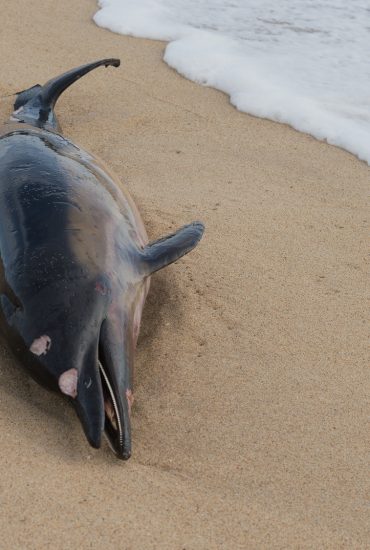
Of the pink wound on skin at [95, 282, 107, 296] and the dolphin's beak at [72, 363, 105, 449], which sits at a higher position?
the pink wound on skin at [95, 282, 107, 296]

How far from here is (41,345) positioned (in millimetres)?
3205

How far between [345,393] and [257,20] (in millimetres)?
5734

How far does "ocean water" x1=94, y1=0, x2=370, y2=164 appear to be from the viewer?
663cm

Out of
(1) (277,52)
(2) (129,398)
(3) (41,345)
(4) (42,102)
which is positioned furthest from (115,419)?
(1) (277,52)

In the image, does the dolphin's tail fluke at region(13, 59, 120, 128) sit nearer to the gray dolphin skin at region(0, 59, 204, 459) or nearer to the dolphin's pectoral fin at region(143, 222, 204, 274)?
the gray dolphin skin at region(0, 59, 204, 459)

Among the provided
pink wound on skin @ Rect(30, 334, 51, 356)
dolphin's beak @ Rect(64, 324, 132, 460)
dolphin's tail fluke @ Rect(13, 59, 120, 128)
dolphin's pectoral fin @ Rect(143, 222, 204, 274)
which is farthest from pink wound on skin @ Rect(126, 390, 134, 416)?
dolphin's tail fluke @ Rect(13, 59, 120, 128)

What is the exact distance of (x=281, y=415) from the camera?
3.60 meters

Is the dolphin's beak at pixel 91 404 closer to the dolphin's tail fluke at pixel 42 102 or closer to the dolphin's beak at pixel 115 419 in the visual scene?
the dolphin's beak at pixel 115 419

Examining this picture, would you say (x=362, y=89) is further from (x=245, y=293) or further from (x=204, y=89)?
(x=245, y=293)

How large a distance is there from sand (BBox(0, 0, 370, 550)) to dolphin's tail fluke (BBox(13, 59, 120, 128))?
525 millimetres

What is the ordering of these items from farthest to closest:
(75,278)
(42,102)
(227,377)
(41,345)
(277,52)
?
(277,52) < (42,102) < (227,377) < (75,278) < (41,345)

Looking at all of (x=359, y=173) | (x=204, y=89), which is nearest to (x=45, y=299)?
(x=359, y=173)

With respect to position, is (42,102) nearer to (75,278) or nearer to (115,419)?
(75,278)

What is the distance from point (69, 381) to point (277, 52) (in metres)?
5.42
